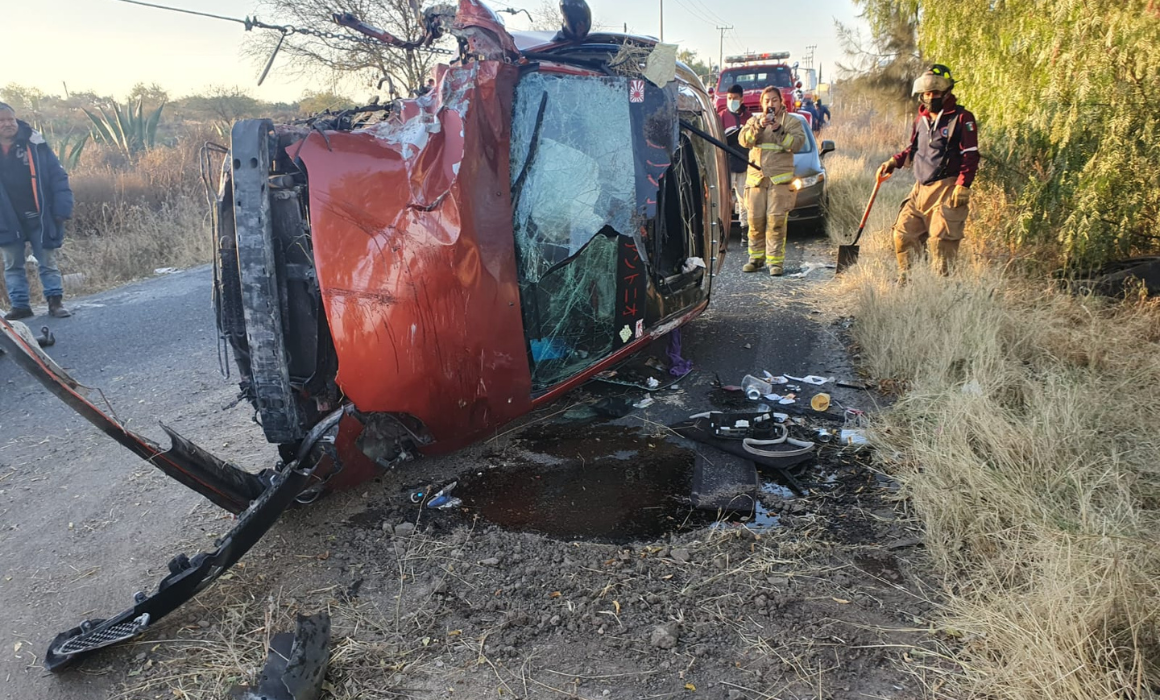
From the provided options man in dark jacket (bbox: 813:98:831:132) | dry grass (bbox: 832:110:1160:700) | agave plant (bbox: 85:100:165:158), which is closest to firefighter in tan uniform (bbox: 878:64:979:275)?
dry grass (bbox: 832:110:1160:700)

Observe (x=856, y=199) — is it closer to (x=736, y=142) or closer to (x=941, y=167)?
(x=736, y=142)

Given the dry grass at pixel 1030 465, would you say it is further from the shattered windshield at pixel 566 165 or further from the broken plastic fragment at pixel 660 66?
the broken plastic fragment at pixel 660 66

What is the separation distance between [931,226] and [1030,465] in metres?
3.61

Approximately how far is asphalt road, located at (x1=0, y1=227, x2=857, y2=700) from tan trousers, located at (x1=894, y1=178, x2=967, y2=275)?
1.05 m

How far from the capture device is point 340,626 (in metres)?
2.44

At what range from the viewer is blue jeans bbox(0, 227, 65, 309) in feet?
20.9

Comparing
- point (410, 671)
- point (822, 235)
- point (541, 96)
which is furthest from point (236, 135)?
point (822, 235)

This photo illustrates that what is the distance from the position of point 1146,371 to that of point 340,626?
14.7ft

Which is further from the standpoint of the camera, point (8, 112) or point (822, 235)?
point (822, 235)

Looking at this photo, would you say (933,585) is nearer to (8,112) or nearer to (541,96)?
Answer: (541,96)

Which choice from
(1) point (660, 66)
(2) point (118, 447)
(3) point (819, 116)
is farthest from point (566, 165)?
(3) point (819, 116)

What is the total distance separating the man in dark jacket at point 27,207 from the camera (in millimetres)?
6289

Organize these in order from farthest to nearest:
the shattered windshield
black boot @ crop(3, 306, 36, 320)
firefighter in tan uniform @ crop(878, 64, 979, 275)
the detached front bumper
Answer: black boot @ crop(3, 306, 36, 320), firefighter in tan uniform @ crop(878, 64, 979, 275), the shattered windshield, the detached front bumper

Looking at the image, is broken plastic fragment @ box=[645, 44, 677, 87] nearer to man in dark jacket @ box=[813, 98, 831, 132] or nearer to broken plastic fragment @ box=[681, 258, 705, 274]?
broken plastic fragment @ box=[681, 258, 705, 274]
